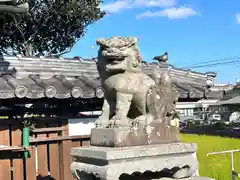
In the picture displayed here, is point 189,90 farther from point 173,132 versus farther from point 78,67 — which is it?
point 173,132

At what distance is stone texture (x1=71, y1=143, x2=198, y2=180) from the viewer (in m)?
3.17

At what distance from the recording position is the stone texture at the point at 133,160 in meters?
3.17

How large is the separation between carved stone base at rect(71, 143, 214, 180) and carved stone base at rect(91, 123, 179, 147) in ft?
0.21

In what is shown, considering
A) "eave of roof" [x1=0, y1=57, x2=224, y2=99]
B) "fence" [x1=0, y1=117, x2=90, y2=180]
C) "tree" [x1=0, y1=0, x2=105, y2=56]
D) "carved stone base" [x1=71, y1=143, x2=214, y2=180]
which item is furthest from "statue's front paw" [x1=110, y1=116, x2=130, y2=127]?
"tree" [x1=0, y1=0, x2=105, y2=56]

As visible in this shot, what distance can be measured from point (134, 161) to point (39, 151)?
3428 mm

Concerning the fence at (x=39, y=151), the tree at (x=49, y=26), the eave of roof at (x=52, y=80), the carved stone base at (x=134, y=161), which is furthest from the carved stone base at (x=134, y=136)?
the tree at (x=49, y=26)

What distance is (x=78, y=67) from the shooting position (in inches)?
267

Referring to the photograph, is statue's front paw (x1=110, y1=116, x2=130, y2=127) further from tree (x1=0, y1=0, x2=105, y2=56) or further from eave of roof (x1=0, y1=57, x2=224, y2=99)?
tree (x1=0, y1=0, x2=105, y2=56)

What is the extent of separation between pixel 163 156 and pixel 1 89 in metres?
2.67

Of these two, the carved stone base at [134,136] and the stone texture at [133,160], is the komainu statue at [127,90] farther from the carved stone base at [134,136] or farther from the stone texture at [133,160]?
the stone texture at [133,160]

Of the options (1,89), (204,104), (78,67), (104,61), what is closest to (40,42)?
(78,67)

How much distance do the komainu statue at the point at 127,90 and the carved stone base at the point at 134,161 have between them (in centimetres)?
31

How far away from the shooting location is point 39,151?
6344 millimetres

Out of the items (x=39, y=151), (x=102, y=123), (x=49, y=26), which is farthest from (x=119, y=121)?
(x=49, y=26)
